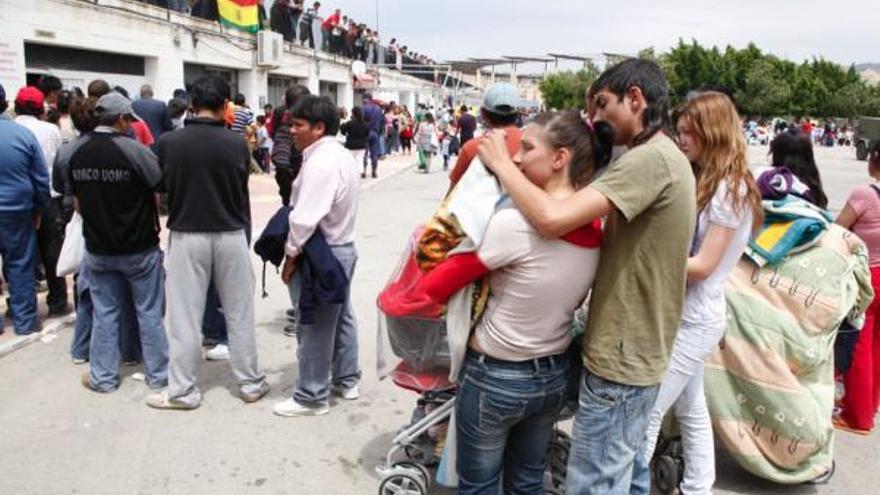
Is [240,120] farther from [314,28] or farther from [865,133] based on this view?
[865,133]

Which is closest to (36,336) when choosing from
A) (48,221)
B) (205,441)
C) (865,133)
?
(48,221)

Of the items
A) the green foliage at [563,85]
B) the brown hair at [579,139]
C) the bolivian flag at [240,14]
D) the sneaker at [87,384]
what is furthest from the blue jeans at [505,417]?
the green foliage at [563,85]

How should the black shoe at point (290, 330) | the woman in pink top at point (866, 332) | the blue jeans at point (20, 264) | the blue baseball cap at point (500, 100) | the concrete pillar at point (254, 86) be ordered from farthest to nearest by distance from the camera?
the concrete pillar at point (254, 86), the black shoe at point (290, 330), the blue jeans at point (20, 264), the woman in pink top at point (866, 332), the blue baseball cap at point (500, 100)

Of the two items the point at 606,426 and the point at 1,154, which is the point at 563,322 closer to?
the point at 606,426

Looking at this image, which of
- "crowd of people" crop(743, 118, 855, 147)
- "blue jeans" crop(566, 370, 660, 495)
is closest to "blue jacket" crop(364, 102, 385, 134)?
"blue jeans" crop(566, 370, 660, 495)

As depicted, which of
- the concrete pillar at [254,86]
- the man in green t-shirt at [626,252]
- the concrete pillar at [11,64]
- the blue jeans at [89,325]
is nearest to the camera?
the man in green t-shirt at [626,252]

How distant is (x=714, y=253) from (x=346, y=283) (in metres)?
2.07

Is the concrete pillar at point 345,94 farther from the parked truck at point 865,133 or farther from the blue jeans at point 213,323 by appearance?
the blue jeans at point 213,323

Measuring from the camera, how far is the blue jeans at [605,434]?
92.4 inches

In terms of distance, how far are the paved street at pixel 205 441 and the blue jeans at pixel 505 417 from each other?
1.12m

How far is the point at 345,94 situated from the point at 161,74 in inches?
592

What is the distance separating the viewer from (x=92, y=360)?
4.64m

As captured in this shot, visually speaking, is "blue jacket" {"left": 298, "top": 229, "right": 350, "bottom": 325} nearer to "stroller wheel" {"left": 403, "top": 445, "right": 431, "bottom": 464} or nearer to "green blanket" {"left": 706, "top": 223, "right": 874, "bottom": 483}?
"stroller wheel" {"left": 403, "top": 445, "right": 431, "bottom": 464}

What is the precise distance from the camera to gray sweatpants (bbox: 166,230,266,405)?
4.25m
